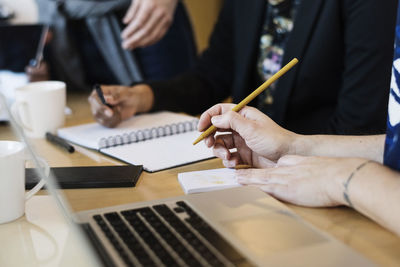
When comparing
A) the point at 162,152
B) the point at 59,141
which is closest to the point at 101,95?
the point at 59,141

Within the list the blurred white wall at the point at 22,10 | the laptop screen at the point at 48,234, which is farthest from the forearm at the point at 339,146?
the blurred white wall at the point at 22,10

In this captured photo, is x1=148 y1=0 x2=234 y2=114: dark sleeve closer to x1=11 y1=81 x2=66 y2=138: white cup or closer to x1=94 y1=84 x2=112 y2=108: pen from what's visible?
x1=94 y1=84 x2=112 y2=108: pen

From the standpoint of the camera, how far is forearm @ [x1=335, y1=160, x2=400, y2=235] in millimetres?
551

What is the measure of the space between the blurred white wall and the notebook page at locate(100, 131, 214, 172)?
1.41 m

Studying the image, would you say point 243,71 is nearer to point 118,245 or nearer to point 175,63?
point 175,63

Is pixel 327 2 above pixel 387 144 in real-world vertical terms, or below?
above

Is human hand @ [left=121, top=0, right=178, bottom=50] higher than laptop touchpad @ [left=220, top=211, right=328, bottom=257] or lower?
higher

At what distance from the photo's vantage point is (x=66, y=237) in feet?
1.93

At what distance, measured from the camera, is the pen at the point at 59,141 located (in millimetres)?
952

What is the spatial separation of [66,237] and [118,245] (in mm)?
114

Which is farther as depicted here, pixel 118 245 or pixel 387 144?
pixel 387 144

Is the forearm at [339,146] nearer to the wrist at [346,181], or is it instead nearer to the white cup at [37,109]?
the wrist at [346,181]

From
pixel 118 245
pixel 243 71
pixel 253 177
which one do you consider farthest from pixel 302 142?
pixel 243 71

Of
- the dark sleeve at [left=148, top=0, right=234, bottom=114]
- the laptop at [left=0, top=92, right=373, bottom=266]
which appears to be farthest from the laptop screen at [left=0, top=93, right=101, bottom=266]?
the dark sleeve at [left=148, top=0, right=234, bottom=114]
